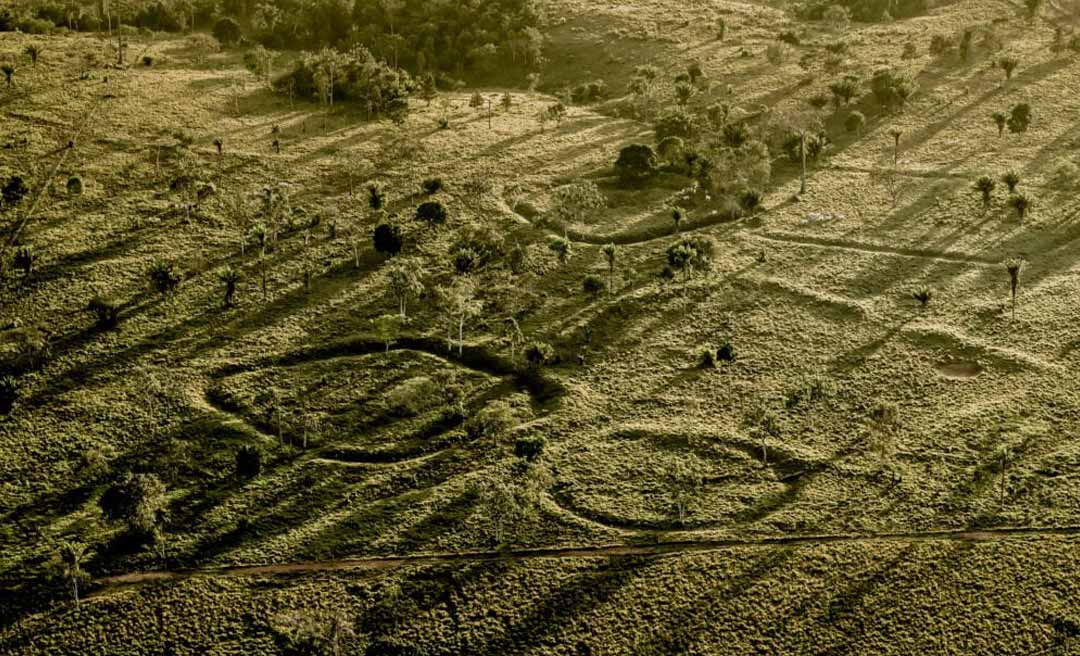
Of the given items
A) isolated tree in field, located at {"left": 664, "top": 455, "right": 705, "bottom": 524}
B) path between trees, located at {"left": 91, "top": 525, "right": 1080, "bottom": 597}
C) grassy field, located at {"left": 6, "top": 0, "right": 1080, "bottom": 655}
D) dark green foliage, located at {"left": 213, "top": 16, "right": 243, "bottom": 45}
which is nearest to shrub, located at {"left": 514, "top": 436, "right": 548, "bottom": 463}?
grassy field, located at {"left": 6, "top": 0, "right": 1080, "bottom": 655}

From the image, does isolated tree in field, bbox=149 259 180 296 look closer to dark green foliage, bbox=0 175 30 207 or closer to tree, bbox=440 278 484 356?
dark green foliage, bbox=0 175 30 207

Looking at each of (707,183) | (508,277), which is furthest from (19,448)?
(707,183)

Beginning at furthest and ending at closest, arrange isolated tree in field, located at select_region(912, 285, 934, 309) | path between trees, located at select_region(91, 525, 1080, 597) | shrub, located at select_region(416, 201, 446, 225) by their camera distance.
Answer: shrub, located at select_region(416, 201, 446, 225), isolated tree in field, located at select_region(912, 285, 934, 309), path between trees, located at select_region(91, 525, 1080, 597)

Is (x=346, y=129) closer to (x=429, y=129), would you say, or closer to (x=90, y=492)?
(x=429, y=129)

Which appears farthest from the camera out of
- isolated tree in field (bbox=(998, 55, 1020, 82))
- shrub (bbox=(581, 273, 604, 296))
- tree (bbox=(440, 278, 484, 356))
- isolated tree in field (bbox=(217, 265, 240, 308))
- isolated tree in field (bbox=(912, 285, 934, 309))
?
isolated tree in field (bbox=(998, 55, 1020, 82))

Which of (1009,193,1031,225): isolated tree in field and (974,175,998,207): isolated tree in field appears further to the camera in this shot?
(974,175,998,207): isolated tree in field

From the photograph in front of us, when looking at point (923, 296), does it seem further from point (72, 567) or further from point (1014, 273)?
point (72, 567)
